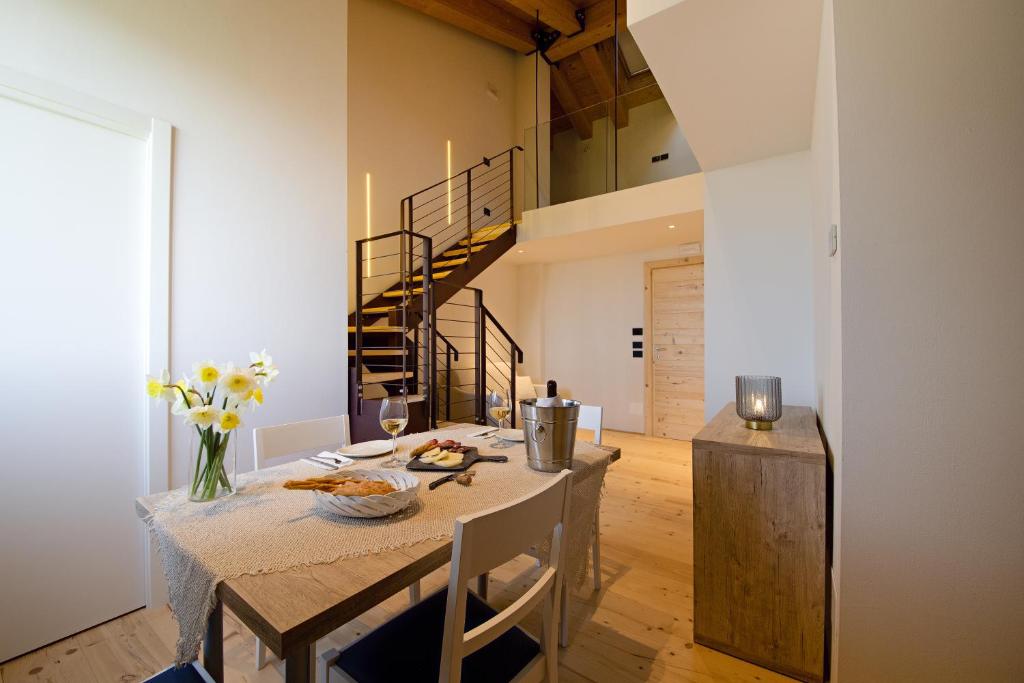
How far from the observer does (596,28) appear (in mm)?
5496

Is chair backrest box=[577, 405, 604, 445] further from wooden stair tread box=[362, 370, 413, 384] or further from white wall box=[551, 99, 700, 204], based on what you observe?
white wall box=[551, 99, 700, 204]

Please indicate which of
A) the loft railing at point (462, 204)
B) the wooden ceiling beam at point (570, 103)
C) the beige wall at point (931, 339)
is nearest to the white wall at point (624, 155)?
the wooden ceiling beam at point (570, 103)

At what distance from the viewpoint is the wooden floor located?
1546 millimetres

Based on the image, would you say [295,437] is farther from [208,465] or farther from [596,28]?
[596,28]

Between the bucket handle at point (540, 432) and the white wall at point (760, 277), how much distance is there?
2.00 meters

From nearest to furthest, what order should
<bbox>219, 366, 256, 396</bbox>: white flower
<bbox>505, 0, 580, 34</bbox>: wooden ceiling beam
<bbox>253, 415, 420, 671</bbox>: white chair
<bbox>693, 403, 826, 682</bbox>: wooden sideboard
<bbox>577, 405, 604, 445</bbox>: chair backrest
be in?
<bbox>219, 366, 256, 396</bbox>: white flower
<bbox>693, 403, 826, 682</bbox>: wooden sideboard
<bbox>253, 415, 420, 671</bbox>: white chair
<bbox>577, 405, 604, 445</bbox>: chair backrest
<bbox>505, 0, 580, 34</bbox>: wooden ceiling beam

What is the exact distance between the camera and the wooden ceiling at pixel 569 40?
5145 mm

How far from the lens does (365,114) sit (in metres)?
4.80

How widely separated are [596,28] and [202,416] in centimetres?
622

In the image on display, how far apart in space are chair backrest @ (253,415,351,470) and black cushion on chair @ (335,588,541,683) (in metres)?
0.81

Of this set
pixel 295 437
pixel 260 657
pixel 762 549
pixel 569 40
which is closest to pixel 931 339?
pixel 762 549

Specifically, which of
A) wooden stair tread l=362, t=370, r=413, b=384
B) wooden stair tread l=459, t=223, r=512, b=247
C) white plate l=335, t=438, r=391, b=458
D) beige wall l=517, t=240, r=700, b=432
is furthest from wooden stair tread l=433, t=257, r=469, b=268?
white plate l=335, t=438, r=391, b=458

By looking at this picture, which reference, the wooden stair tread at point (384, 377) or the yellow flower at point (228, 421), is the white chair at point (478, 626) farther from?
the wooden stair tread at point (384, 377)

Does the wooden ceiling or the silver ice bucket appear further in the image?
the wooden ceiling
